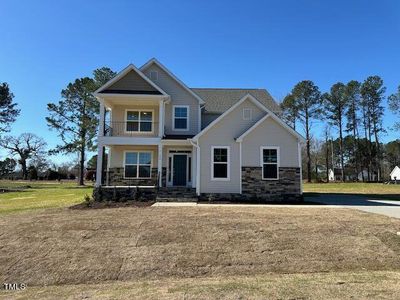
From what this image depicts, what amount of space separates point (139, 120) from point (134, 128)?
61 cm

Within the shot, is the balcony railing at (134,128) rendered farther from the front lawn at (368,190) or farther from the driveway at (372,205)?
the front lawn at (368,190)

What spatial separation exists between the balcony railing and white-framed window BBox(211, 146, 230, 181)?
453 centimetres

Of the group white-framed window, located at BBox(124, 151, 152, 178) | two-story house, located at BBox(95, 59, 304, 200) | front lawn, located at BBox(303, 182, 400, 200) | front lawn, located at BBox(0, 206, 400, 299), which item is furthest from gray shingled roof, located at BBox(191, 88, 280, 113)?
front lawn, located at BBox(0, 206, 400, 299)

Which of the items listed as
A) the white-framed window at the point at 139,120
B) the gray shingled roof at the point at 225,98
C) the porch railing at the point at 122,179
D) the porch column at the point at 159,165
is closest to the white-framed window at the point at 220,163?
the porch column at the point at 159,165

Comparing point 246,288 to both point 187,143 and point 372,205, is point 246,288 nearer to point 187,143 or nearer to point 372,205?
point 372,205

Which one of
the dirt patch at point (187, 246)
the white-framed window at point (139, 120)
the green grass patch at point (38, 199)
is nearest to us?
the dirt patch at point (187, 246)

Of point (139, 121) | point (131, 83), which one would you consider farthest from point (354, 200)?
point (131, 83)

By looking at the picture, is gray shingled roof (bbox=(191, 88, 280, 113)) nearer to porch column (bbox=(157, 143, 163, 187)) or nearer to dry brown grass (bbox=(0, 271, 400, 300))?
porch column (bbox=(157, 143, 163, 187))

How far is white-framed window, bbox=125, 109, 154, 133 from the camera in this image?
21031mm

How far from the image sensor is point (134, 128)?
21047mm

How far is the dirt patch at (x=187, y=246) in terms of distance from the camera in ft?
25.3

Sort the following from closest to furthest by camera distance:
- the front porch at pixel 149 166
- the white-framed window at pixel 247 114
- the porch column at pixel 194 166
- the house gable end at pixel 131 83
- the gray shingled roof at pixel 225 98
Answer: the white-framed window at pixel 247 114 < the porch column at pixel 194 166 < the house gable end at pixel 131 83 < the front porch at pixel 149 166 < the gray shingled roof at pixel 225 98

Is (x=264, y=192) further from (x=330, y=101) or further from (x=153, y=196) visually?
(x=330, y=101)

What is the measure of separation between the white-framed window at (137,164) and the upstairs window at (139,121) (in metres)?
1.51
